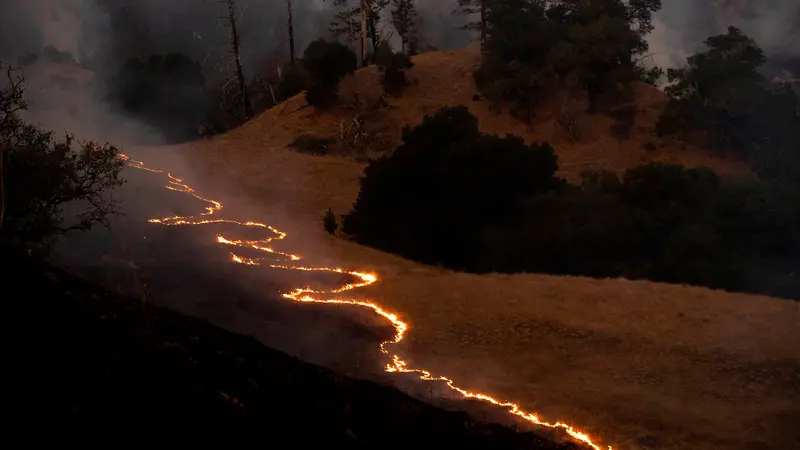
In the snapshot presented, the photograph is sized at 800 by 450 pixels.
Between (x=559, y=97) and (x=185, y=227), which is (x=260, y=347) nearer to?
(x=185, y=227)

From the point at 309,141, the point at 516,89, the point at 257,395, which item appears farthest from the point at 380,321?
the point at 516,89

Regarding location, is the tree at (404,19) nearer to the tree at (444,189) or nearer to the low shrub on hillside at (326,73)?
the low shrub on hillside at (326,73)

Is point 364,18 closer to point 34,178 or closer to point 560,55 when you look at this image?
point 560,55

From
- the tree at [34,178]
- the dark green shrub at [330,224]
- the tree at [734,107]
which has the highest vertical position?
the tree at [734,107]

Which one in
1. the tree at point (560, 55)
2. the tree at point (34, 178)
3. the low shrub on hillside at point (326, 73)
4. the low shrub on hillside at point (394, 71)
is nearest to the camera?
the tree at point (34, 178)

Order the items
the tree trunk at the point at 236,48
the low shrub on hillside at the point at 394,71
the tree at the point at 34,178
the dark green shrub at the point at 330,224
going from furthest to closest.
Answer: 1. the low shrub on hillside at the point at 394,71
2. the tree trunk at the point at 236,48
3. the dark green shrub at the point at 330,224
4. the tree at the point at 34,178

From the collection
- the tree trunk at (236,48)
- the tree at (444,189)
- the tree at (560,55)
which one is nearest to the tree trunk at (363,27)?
the tree trunk at (236,48)
